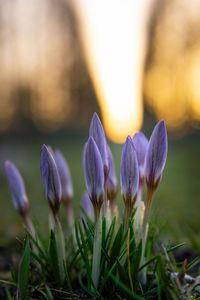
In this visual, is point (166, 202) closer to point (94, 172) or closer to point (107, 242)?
point (107, 242)

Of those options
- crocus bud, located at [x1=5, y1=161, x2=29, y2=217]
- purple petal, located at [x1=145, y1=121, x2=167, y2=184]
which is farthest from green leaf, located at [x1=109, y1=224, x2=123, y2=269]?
crocus bud, located at [x1=5, y1=161, x2=29, y2=217]

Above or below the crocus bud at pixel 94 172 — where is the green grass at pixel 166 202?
below

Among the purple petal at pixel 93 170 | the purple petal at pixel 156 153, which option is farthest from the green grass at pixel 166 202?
the purple petal at pixel 93 170

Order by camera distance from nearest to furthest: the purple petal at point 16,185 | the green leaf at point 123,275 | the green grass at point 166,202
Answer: the green leaf at point 123,275 → the purple petal at point 16,185 → the green grass at point 166,202

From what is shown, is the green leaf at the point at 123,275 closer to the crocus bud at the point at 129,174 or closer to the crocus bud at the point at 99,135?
the crocus bud at the point at 129,174

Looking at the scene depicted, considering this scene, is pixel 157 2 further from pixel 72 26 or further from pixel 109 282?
pixel 109 282
